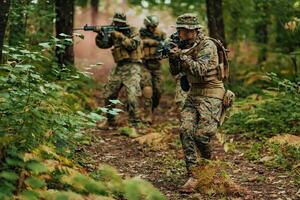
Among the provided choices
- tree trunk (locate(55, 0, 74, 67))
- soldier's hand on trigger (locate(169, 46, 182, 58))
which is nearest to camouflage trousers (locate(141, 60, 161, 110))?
tree trunk (locate(55, 0, 74, 67))

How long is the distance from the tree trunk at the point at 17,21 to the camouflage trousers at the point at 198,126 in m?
4.50

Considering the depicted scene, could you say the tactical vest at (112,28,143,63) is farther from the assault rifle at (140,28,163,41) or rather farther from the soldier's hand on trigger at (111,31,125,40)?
the assault rifle at (140,28,163,41)

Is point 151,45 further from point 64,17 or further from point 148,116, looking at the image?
point 64,17

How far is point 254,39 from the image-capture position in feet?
68.1

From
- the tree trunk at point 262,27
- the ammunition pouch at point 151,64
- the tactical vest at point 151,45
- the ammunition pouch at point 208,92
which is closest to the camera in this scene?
the ammunition pouch at point 208,92

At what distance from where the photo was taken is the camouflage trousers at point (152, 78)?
13.5m

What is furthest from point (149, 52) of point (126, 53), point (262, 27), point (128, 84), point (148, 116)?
point (262, 27)

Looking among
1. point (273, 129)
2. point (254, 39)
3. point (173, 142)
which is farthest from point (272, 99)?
point (254, 39)

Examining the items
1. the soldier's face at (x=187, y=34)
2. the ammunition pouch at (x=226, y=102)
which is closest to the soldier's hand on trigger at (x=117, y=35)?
the soldier's face at (x=187, y=34)

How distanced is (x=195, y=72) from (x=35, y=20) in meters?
7.27

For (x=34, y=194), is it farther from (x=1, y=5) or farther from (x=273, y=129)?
(x=273, y=129)

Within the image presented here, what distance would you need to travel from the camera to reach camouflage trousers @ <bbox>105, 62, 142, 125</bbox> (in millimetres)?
12529

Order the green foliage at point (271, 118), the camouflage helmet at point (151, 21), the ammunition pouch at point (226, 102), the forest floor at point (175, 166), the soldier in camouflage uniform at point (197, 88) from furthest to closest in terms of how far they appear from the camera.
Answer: the camouflage helmet at point (151, 21) → the green foliage at point (271, 118) → the ammunition pouch at point (226, 102) → the soldier in camouflage uniform at point (197, 88) → the forest floor at point (175, 166)

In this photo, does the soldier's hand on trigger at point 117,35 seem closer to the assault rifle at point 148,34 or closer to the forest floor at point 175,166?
the assault rifle at point 148,34
